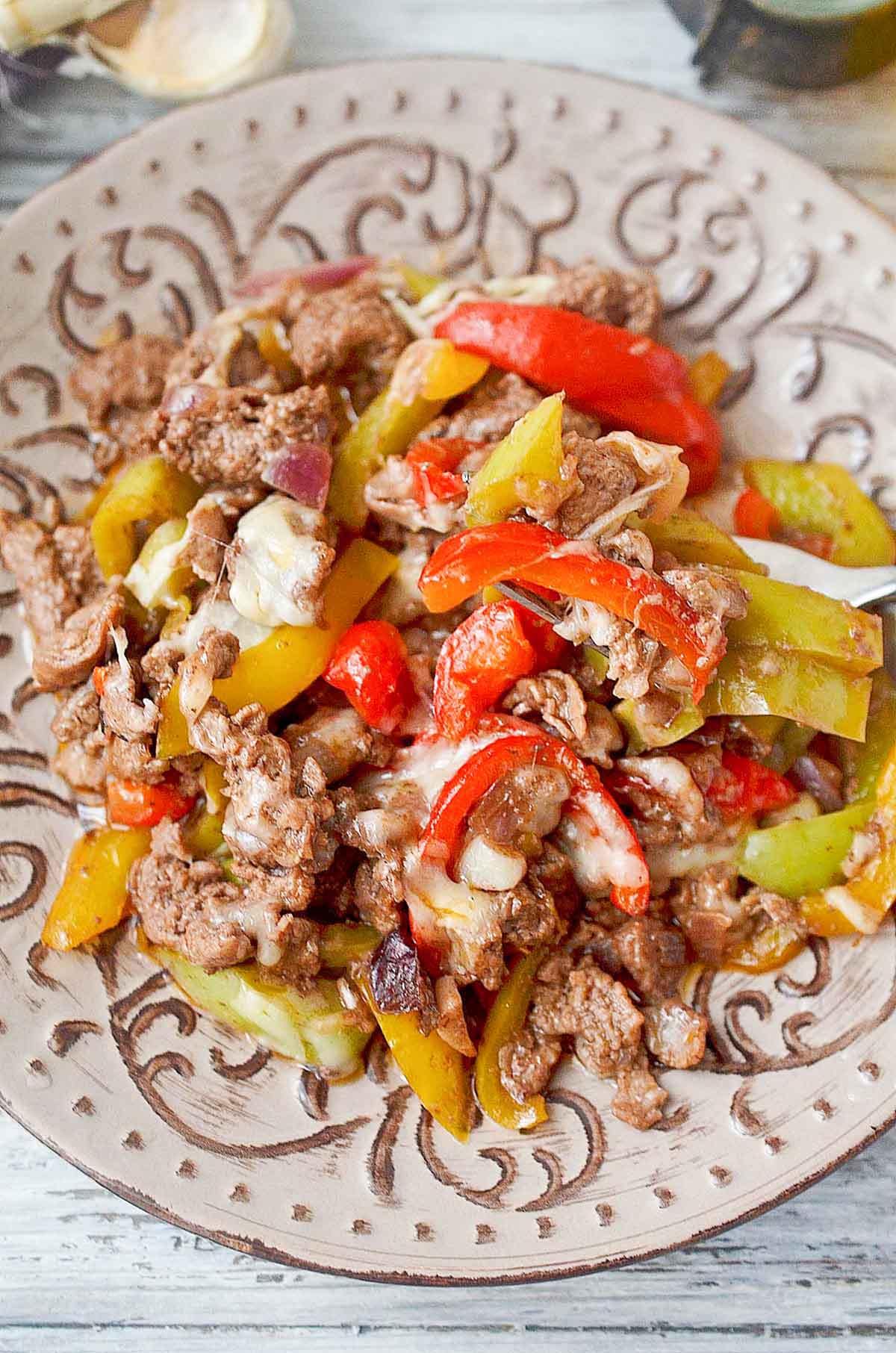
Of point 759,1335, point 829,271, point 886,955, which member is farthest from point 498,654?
→ point 759,1335

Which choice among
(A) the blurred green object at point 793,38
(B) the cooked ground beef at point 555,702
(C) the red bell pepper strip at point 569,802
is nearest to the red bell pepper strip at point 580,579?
(B) the cooked ground beef at point 555,702

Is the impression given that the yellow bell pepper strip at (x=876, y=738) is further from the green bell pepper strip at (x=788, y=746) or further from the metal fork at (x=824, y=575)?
the metal fork at (x=824, y=575)

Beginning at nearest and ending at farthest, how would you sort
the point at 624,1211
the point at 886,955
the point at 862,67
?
the point at 624,1211 < the point at 886,955 < the point at 862,67

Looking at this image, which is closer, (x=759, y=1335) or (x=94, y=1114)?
(x=94, y=1114)

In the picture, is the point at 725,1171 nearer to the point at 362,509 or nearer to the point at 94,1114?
the point at 94,1114

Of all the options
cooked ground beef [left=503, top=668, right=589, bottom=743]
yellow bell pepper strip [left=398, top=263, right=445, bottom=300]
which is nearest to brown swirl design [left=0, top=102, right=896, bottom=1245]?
yellow bell pepper strip [left=398, top=263, right=445, bottom=300]

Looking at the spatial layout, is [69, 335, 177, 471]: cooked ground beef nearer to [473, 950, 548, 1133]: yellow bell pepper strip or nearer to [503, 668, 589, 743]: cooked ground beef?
[503, 668, 589, 743]: cooked ground beef

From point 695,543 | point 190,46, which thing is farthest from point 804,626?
point 190,46
